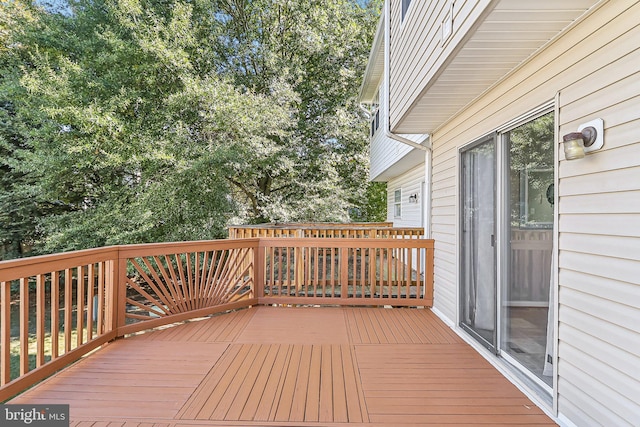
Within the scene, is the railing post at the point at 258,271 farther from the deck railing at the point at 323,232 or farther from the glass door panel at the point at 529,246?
the glass door panel at the point at 529,246

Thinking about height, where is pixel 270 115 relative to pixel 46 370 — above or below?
above

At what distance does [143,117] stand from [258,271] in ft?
20.2

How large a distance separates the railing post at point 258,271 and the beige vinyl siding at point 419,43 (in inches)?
96.0

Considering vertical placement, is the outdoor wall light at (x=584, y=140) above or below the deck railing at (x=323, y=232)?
above

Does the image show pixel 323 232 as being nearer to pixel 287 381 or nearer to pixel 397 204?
pixel 397 204

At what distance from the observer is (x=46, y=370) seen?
248 centimetres

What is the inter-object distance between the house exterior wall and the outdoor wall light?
0.04m

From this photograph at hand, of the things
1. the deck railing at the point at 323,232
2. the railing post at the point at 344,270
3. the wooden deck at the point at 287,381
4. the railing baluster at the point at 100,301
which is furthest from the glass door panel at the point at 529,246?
the railing baluster at the point at 100,301

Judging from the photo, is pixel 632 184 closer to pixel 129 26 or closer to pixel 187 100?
pixel 187 100

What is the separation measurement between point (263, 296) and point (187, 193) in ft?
16.1

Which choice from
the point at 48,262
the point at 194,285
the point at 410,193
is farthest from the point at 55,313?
the point at 410,193

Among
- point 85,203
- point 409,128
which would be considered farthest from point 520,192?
point 85,203

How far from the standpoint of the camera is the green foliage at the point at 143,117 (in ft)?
25.4

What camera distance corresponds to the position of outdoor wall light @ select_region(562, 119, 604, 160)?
1722mm
